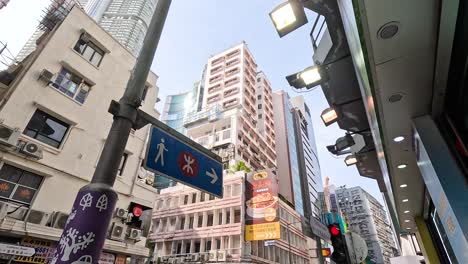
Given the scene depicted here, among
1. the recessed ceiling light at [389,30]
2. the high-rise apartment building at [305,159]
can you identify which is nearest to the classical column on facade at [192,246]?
the recessed ceiling light at [389,30]

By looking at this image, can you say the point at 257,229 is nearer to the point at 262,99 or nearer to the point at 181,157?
the point at 181,157

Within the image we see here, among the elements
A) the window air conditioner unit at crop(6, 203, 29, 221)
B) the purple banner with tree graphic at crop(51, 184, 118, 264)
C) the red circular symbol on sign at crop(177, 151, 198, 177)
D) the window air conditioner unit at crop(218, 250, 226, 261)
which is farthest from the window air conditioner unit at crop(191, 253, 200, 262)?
the purple banner with tree graphic at crop(51, 184, 118, 264)

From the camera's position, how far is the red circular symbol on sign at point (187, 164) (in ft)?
10.1

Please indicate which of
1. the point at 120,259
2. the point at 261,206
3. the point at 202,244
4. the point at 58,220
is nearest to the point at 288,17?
the point at 58,220

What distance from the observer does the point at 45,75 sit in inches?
426

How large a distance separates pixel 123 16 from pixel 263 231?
82889 mm

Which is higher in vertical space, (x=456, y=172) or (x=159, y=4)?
(x=159, y=4)

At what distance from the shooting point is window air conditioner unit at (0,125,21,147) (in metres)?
8.79

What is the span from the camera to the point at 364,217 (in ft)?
291

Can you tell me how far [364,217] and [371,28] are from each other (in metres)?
104

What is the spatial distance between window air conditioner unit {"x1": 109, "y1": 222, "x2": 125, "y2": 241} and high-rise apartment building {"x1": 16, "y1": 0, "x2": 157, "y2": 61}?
65663 millimetres

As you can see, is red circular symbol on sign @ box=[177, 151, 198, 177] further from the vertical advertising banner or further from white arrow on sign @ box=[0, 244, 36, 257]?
the vertical advertising banner

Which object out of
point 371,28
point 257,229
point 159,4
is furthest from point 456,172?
point 257,229

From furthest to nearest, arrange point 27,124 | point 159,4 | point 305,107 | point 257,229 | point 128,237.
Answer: point 305,107 < point 257,229 < point 128,237 < point 27,124 < point 159,4
